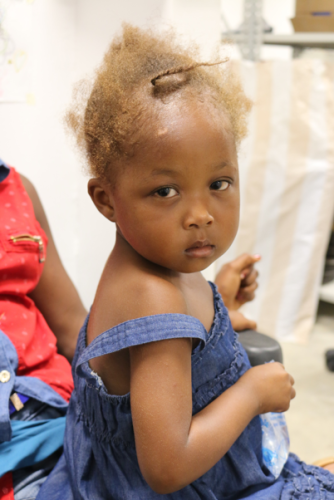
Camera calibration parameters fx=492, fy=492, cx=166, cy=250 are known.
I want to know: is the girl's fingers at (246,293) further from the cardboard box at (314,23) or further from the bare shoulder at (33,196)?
the cardboard box at (314,23)

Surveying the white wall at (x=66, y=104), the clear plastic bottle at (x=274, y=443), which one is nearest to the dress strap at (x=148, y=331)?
the clear plastic bottle at (x=274, y=443)

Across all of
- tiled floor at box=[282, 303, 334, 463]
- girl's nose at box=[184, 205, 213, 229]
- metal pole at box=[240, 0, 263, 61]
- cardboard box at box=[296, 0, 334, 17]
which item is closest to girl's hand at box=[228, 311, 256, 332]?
girl's nose at box=[184, 205, 213, 229]

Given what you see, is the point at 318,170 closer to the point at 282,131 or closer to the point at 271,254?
the point at 282,131

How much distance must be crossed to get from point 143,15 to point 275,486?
930 millimetres

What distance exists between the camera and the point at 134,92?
21.1 inches

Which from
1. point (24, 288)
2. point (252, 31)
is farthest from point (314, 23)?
point (24, 288)

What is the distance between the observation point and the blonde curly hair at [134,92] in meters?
0.53

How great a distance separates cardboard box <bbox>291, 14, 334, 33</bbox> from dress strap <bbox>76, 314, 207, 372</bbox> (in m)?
2.00

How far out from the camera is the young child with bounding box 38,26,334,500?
499 millimetres

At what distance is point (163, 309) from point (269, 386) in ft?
0.64

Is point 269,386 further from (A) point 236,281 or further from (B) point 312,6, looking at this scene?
(B) point 312,6

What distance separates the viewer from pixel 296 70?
1.94m

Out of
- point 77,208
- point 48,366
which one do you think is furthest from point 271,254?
point 48,366

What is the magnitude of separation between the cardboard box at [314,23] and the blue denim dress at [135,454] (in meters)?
1.87
